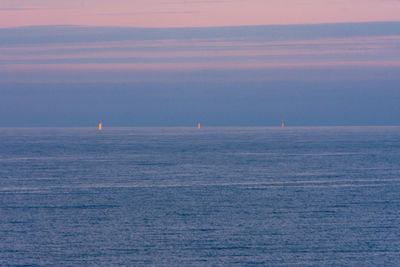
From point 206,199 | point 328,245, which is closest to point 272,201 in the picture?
point 206,199

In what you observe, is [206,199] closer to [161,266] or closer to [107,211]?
[107,211]

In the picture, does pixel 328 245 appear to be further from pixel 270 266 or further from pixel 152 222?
pixel 152 222

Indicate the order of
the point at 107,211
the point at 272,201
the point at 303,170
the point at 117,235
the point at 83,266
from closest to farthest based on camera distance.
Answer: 1. the point at 83,266
2. the point at 117,235
3. the point at 107,211
4. the point at 272,201
5. the point at 303,170

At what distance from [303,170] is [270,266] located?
32.7m

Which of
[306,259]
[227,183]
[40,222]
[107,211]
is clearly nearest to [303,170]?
[227,183]

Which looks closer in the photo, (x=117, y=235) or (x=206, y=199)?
(x=117, y=235)

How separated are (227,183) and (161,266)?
2260 centimetres

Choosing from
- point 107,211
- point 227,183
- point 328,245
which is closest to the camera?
point 328,245

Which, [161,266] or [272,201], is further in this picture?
[272,201]

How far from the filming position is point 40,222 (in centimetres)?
2706

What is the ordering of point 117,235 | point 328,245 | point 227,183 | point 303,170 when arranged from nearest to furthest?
point 328,245 < point 117,235 < point 227,183 < point 303,170

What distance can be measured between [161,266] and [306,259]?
4372mm

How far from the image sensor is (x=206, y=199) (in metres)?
34.0

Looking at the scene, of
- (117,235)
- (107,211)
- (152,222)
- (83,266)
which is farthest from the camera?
(107,211)
